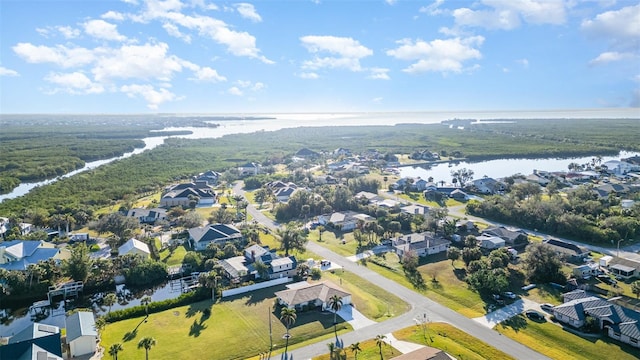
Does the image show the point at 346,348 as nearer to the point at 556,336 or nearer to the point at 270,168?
the point at 556,336

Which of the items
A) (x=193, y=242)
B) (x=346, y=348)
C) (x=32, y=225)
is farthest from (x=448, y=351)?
(x=32, y=225)

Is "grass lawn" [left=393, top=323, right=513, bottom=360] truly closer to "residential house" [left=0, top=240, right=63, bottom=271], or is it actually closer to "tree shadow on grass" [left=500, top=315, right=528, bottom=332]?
"tree shadow on grass" [left=500, top=315, right=528, bottom=332]

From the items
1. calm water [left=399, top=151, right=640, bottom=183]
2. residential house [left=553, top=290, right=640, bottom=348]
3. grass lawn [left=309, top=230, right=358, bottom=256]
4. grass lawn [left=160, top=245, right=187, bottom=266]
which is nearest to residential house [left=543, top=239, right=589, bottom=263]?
residential house [left=553, top=290, right=640, bottom=348]

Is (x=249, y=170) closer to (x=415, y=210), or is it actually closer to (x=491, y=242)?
(x=415, y=210)

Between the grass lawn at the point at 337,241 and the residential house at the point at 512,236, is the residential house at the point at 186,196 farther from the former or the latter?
the residential house at the point at 512,236

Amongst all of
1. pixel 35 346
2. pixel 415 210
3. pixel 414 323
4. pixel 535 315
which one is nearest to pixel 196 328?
pixel 35 346
